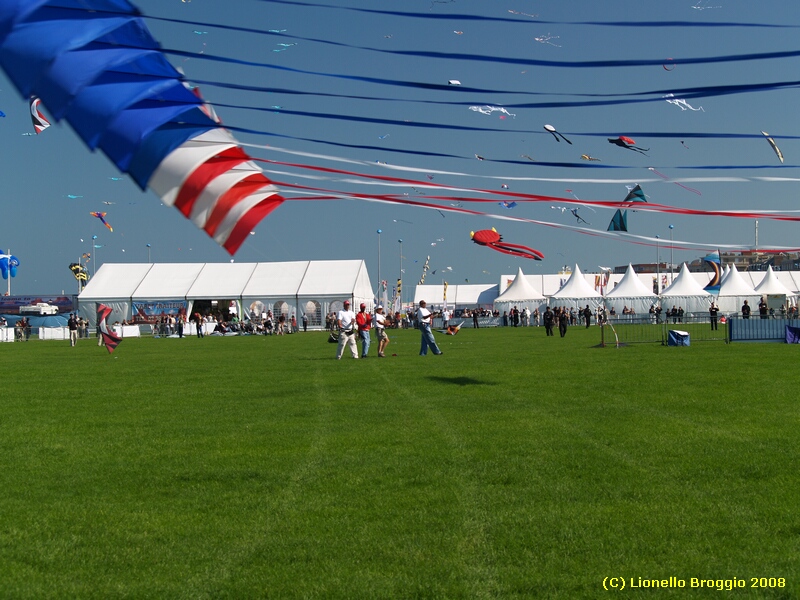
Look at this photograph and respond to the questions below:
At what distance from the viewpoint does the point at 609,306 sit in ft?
213

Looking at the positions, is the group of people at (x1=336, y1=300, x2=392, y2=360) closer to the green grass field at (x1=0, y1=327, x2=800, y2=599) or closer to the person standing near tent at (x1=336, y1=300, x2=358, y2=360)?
the person standing near tent at (x1=336, y1=300, x2=358, y2=360)

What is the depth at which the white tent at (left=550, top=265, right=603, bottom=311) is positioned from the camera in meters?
64.3

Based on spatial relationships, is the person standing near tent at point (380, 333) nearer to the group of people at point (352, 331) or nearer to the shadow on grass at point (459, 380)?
the group of people at point (352, 331)

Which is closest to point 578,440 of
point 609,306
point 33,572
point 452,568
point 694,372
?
point 452,568

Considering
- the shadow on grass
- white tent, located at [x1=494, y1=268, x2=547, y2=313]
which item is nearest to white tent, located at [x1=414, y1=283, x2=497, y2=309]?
white tent, located at [x1=494, y1=268, x2=547, y2=313]

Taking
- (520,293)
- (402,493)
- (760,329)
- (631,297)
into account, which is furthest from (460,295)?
(402,493)

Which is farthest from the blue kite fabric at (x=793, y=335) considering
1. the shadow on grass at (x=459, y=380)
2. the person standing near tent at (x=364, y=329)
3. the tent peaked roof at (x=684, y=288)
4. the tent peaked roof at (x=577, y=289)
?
the tent peaked roof at (x=577, y=289)

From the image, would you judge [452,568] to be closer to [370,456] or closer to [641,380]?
[370,456]

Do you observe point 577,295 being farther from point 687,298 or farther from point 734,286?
point 734,286

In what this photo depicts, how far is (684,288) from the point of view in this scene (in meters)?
63.1

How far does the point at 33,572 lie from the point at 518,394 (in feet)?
31.8

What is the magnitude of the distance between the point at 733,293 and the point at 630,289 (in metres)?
7.22

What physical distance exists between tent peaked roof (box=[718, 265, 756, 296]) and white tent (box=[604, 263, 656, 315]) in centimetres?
513

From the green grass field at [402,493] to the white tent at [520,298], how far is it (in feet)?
173
